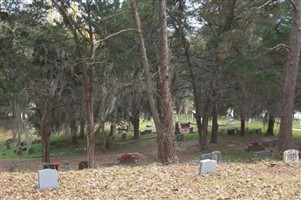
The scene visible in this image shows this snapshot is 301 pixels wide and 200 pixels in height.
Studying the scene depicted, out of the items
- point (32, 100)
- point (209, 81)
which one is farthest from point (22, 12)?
point (209, 81)

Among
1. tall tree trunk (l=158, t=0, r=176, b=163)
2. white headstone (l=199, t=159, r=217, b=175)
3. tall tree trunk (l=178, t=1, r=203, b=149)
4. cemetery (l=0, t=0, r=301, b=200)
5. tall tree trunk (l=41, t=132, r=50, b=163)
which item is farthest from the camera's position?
tall tree trunk (l=41, t=132, r=50, b=163)

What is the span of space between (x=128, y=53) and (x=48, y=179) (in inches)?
443

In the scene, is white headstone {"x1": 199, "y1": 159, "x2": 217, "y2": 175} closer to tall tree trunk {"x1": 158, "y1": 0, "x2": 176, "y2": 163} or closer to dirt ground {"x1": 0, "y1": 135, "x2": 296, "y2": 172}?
tall tree trunk {"x1": 158, "y1": 0, "x2": 176, "y2": 163}

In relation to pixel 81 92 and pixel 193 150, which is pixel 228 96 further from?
pixel 81 92

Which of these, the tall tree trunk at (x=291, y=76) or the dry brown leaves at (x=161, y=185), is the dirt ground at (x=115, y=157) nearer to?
the tall tree trunk at (x=291, y=76)

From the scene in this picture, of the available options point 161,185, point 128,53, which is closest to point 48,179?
point 161,185

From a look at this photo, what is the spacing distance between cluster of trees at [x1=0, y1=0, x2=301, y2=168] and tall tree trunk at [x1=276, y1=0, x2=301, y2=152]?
0.03m

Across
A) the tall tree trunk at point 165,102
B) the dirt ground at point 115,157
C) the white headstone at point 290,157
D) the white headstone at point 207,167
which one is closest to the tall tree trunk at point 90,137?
the dirt ground at point 115,157

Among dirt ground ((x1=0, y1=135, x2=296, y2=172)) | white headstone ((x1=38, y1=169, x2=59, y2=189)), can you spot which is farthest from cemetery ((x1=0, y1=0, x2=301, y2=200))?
dirt ground ((x1=0, y1=135, x2=296, y2=172))

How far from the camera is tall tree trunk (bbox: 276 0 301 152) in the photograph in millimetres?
12953

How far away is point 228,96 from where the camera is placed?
2462 centimetres

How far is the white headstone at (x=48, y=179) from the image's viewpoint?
23.0ft

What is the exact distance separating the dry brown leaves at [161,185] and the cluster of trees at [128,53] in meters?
4.12

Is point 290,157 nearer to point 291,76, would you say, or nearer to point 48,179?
point 291,76
